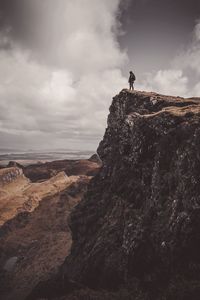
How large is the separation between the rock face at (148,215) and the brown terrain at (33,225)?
906 centimetres

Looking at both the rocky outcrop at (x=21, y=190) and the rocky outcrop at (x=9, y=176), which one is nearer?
the rocky outcrop at (x=21, y=190)

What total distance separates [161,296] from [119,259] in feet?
21.0

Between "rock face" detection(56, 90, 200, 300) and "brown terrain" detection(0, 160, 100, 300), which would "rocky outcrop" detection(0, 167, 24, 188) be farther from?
"rock face" detection(56, 90, 200, 300)

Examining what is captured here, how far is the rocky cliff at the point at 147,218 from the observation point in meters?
20.2

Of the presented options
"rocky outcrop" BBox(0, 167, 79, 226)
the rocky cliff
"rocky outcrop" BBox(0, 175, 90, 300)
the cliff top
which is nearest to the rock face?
the rocky cliff

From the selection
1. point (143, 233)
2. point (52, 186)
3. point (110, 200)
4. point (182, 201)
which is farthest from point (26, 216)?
point (182, 201)

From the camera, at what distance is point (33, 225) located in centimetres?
5997

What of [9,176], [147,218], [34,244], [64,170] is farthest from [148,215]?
[64,170]

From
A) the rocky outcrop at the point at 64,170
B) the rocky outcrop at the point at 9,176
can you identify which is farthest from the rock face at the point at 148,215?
the rocky outcrop at the point at 64,170

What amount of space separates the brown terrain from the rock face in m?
9.06

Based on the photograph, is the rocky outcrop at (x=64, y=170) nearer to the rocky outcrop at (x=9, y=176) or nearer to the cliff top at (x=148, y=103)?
the rocky outcrop at (x=9, y=176)

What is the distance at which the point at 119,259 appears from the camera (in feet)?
80.5

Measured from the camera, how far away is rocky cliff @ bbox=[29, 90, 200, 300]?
20172 millimetres

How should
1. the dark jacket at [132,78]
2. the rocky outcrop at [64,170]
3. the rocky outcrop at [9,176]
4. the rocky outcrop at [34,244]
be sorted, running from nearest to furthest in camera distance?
the rocky outcrop at [34,244]
the dark jacket at [132,78]
the rocky outcrop at [9,176]
the rocky outcrop at [64,170]
